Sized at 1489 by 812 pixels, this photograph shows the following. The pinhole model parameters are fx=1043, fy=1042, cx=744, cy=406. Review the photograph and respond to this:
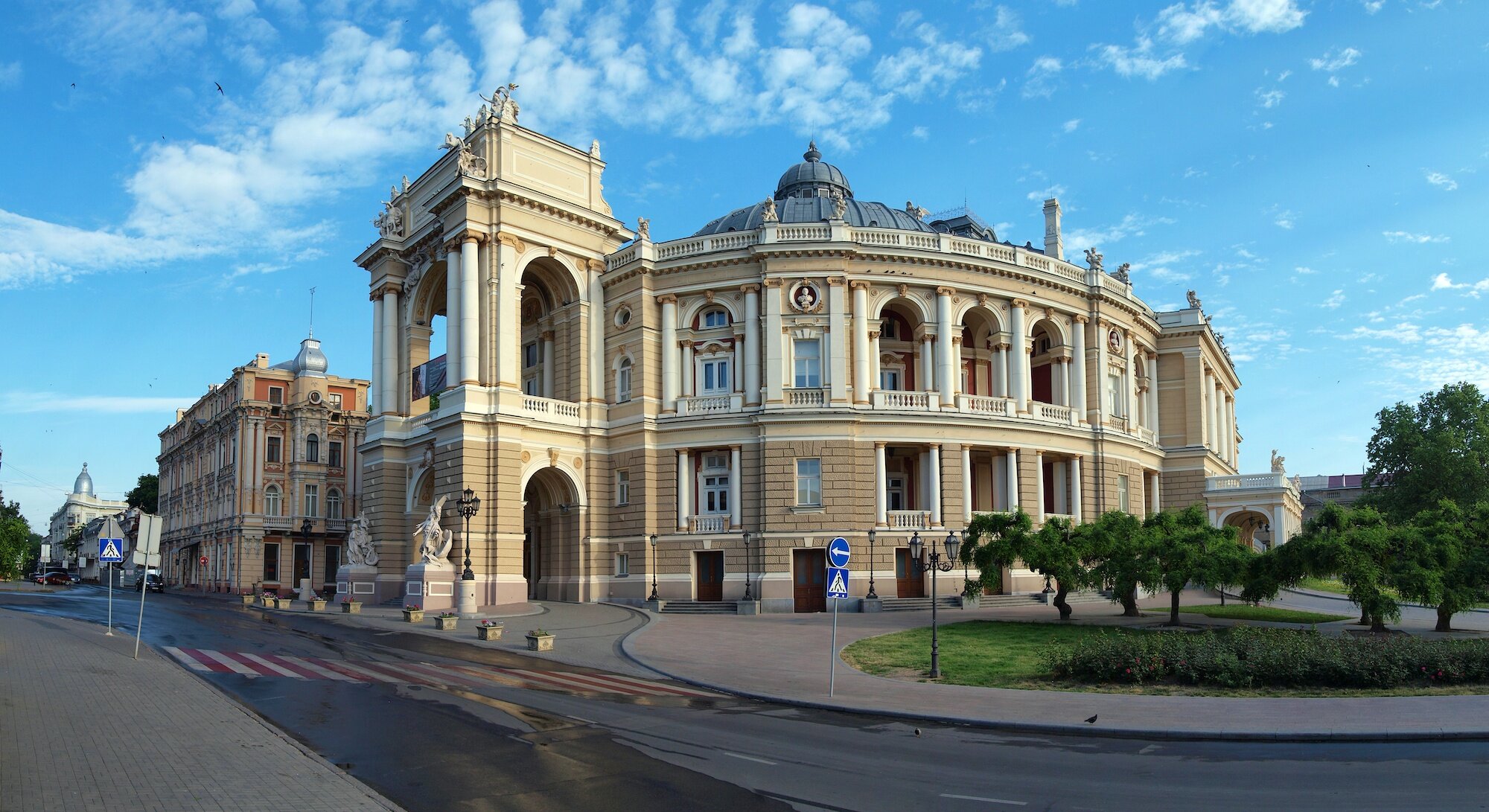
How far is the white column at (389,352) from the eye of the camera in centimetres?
5038

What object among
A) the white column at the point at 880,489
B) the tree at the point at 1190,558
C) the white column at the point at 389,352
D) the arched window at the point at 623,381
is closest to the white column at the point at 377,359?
the white column at the point at 389,352

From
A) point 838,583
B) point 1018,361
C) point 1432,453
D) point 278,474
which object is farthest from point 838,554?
point 278,474

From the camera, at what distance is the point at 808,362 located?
45.1 metres

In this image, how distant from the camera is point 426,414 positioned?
47.2 m

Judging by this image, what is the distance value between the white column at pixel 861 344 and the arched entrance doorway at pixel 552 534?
13316mm

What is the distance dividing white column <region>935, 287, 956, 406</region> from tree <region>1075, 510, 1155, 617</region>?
1248 centimetres

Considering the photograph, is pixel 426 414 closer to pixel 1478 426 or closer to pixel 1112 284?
pixel 1112 284

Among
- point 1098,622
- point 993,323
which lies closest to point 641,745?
point 1098,622

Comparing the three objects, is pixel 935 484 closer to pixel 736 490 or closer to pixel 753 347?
pixel 736 490

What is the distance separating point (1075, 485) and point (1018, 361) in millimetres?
6572

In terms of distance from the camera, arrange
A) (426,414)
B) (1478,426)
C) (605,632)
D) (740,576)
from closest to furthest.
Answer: (605,632)
(740,576)
(426,414)
(1478,426)

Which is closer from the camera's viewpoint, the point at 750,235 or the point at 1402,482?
the point at 750,235

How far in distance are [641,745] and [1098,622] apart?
22906mm

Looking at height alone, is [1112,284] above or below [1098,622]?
above
